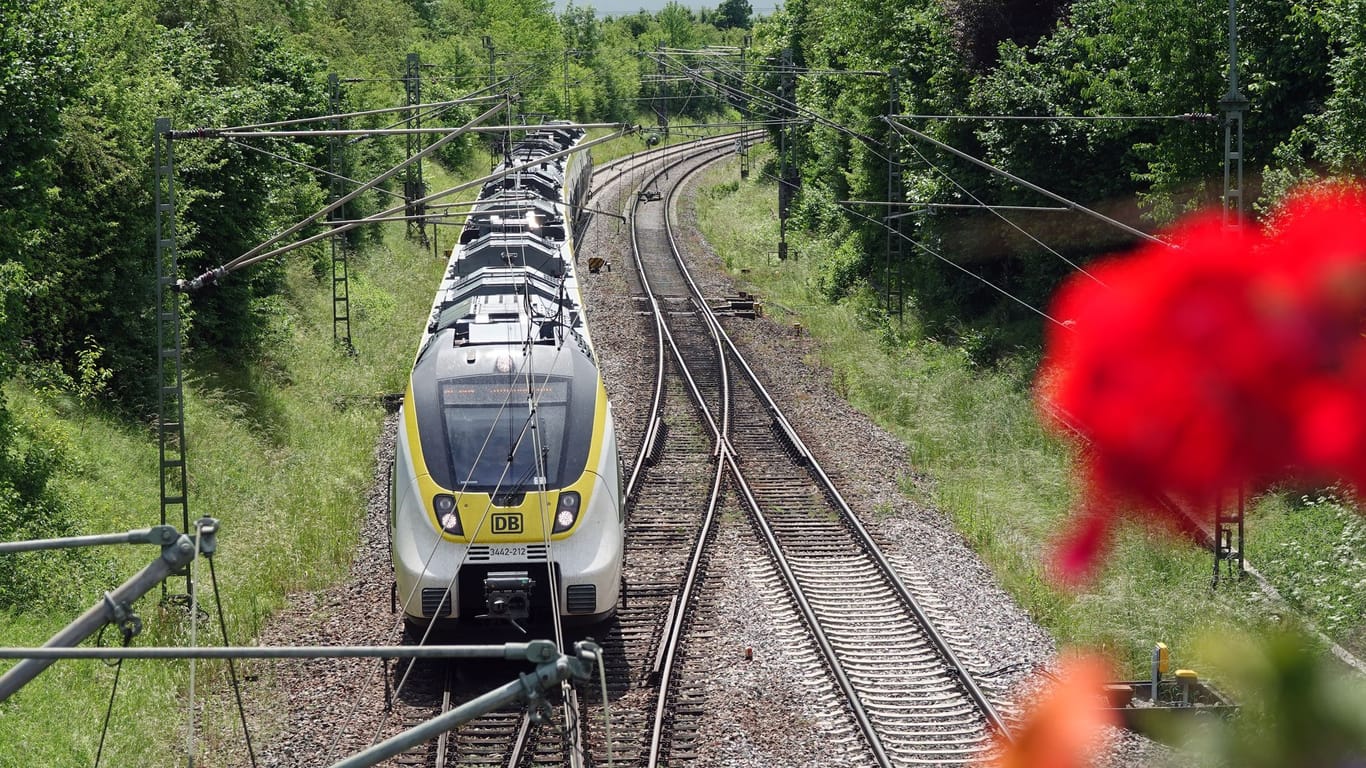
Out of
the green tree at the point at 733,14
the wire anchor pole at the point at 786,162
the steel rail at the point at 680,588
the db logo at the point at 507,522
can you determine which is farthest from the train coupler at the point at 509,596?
the green tree at the point at 733,14

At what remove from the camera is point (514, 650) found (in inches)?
216

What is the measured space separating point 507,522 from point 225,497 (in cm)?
854

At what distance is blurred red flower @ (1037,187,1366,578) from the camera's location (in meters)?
1.50

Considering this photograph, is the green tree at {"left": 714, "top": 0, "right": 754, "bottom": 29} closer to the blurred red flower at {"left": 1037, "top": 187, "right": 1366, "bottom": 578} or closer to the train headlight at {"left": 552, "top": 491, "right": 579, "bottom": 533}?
the train headlight at {"left": 552, "top": 491, "right": 579, "bottom": 533}

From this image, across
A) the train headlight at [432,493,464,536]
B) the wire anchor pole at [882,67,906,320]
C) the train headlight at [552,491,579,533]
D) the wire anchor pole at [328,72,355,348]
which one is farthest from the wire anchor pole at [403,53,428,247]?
the train headlight at [552,491,579,533]

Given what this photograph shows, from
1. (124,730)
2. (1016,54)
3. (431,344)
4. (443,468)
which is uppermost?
(1016,54)

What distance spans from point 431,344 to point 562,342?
5.20ft

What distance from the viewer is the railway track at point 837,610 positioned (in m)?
12.5

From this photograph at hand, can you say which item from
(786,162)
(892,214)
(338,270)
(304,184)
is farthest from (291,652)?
(786,162)

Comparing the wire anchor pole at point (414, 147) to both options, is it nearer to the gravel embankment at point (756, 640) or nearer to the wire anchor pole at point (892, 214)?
the wire anchor pole at point (892, 214)

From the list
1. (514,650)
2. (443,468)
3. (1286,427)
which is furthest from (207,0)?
(1286,427)

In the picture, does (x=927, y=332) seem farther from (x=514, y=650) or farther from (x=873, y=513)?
(x=514, y=650)

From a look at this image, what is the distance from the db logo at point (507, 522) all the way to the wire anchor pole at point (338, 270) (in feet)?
51.3

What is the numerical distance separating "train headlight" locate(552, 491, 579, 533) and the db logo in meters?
0.36
